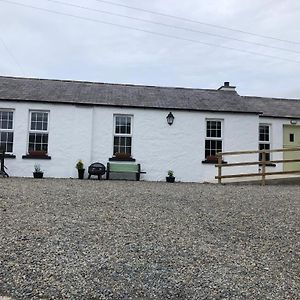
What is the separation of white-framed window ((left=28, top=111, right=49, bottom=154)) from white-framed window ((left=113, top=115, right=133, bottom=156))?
288 centimetres

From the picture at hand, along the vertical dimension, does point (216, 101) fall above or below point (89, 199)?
above

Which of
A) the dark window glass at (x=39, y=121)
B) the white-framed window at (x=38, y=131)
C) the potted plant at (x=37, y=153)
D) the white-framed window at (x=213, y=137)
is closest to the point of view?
the potted plant at (x=37, y=153)

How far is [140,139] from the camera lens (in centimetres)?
1678

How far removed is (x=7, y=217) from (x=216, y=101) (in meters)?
13.5

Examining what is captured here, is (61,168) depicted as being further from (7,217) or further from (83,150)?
(7,217)

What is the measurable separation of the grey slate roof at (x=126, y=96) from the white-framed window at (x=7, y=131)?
0.74 metres

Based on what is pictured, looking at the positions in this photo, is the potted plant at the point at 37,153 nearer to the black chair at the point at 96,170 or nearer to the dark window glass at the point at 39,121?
the dark window glass at the point at 39,121

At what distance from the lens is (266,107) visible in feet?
67.9

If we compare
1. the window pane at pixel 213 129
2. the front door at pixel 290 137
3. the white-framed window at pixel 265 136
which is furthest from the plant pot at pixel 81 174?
the front door at pixel 290 137

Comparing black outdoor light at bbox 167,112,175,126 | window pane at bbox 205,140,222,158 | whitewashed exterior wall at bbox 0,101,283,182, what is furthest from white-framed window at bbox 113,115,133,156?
window pane at bbox 205,140,222,158

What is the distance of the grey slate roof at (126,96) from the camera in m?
16.8

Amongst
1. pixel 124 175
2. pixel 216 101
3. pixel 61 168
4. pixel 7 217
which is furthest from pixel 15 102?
pixel 7 217

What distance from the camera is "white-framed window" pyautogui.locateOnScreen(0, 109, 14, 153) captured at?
53.3ft

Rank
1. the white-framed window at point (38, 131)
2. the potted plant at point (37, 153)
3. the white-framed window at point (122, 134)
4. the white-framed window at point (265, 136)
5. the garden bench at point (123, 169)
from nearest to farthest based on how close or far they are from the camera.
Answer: the potted plant at point (37, 153), the garden bench at point (123, 169), the white-framed window at point (38, 131), the white-framed window at point (122, 134), the white-framed window at point (265, 136)
